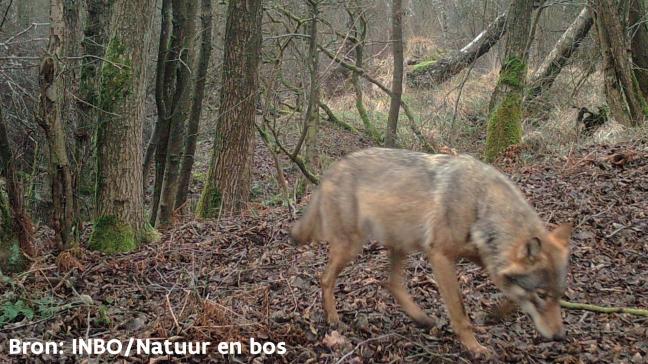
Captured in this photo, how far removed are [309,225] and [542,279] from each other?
2.35 m

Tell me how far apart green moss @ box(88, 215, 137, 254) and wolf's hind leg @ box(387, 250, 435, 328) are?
460 centimetres

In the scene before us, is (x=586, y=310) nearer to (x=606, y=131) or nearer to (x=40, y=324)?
(x=40, y=324)

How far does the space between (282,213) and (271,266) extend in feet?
10.0

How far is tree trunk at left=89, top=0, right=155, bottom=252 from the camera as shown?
885 centimetres

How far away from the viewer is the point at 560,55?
59.5 feet

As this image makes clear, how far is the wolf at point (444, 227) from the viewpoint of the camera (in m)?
4.75

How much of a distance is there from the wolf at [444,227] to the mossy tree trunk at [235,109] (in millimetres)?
5338

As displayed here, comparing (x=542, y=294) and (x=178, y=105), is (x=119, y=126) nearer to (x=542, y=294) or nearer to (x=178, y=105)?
(x=178, y=105)

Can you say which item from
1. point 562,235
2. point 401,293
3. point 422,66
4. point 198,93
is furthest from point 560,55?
point 562,235

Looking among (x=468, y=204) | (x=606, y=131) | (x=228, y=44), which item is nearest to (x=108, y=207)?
(x=228, y=44)

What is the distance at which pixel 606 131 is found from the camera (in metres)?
13.8

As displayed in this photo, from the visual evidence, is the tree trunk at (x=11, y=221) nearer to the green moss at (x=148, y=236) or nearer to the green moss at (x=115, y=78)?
the green moss at (x=115, y=78)

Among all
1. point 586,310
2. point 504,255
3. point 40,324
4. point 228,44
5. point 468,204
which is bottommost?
point 40,324

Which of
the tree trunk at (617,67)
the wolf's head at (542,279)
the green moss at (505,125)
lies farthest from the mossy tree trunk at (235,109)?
the tree trunk at (617,67)
